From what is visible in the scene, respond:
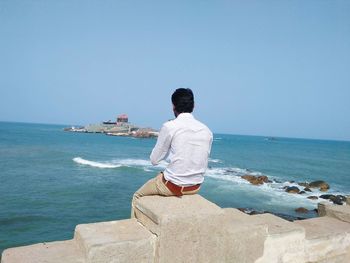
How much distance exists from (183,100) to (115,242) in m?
1.40

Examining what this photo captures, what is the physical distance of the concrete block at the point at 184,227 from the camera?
8.18 feet

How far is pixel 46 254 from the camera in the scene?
2.36m

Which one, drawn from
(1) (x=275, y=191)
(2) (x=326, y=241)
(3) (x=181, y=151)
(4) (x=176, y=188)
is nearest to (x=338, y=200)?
(1) (x=275, y=191)

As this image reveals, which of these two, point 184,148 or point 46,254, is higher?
point 184,148

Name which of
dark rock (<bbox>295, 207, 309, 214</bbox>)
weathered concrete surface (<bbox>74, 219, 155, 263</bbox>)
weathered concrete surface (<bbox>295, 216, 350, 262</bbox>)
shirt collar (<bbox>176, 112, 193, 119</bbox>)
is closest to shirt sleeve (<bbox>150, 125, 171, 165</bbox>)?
shirt collar (<bbox>176, 112, 193, 119</bbox>)

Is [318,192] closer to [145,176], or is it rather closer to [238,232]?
[145,176]

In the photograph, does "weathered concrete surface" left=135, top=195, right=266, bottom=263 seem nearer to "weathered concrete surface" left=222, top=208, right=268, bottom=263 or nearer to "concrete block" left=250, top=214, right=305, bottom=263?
"weathered concrete surface" left=222, top=208, right=268, bottom=263

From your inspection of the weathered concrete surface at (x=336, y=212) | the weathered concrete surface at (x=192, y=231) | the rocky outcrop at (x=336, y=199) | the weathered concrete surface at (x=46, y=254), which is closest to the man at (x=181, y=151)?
the weathered concrete surface at (x=192, y=231)

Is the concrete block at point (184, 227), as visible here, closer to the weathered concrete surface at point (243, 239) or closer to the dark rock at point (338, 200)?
the weathered concrete surface at point (243, 239)

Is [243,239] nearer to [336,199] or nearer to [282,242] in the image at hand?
[282,242]

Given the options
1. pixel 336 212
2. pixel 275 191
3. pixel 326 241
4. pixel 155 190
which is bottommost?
pixel 275 191

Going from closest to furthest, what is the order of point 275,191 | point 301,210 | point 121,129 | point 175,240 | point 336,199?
point 175,240, point 301,210, point 336,199, point 275,191, point 121,129

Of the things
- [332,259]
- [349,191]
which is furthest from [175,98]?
[349,191]

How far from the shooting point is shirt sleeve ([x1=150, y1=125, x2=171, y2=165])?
9.49 ft
